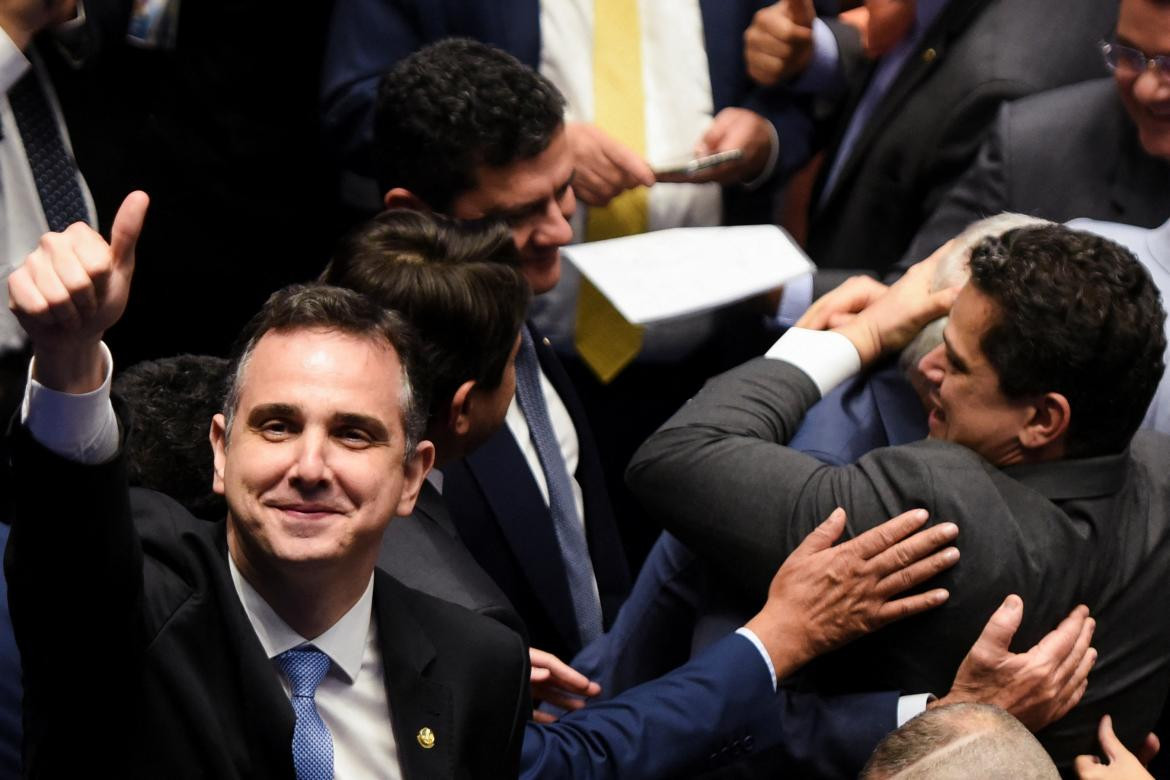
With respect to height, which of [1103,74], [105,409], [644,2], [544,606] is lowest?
[544,606]

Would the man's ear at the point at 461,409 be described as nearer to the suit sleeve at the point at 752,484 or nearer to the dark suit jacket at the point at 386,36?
the suit sleeve at the point at 752,484

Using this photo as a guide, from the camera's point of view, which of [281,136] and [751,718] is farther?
[281,136]

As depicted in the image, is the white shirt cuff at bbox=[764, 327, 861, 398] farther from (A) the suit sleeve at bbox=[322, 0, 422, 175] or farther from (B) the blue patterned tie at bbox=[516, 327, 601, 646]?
(A) the suit sleeve at bbox=[322, 0, 422, 175]

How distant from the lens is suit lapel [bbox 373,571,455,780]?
1771 millimetres

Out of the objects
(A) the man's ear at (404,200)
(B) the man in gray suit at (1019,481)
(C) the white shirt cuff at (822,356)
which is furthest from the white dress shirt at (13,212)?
(C) the white shirt cuff at (822,356)

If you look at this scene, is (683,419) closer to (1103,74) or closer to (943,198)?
(943,198)

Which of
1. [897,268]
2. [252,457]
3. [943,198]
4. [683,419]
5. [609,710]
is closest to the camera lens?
[252,457]

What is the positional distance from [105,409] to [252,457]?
0.88 feet

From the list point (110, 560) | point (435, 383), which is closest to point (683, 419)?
point (435, 383)

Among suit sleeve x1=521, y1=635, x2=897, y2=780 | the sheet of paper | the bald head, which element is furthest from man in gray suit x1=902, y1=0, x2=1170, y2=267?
the bald head

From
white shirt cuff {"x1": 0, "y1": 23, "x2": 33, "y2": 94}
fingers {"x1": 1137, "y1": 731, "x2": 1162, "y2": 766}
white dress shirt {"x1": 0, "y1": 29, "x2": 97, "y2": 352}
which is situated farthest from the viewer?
white dress shirt {"x1": 0, "y1": 29, "x2": 97, "y2": 352}

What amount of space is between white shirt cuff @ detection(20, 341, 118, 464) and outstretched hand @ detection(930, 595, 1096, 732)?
1139 mm

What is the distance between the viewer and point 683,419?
2.32 meters

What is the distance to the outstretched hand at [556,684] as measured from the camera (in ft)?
7.60
